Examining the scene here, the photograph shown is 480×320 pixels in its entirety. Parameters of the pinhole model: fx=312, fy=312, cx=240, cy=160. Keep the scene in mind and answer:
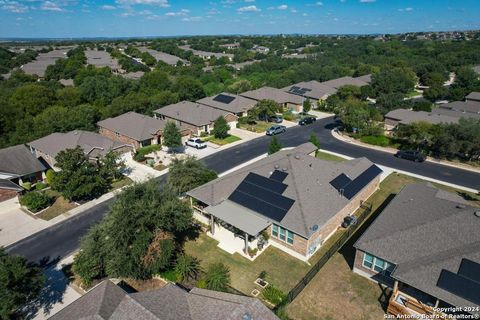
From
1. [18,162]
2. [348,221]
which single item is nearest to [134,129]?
[18,162]

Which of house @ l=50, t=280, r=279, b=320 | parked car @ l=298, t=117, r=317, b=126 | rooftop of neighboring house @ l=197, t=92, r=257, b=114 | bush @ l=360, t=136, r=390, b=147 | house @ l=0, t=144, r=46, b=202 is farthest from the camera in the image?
rooftop of neighboring house @ l=197, t=92, r=257, b=114

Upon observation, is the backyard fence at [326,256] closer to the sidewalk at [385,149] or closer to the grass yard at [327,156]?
the grass yard at [327,156]

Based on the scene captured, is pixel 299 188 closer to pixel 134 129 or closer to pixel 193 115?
pixel 134 129

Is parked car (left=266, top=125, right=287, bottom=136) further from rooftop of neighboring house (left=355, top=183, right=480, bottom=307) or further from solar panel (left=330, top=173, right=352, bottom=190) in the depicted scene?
rooftop of neighboring house (left=355, top=183, right=480, bottom=307)

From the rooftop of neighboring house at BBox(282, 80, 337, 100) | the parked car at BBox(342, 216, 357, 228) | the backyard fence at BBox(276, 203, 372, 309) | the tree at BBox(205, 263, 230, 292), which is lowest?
the backyard fence at BBox(276, 203, 372, 309)

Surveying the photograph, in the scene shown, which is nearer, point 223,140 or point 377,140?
point 377,140

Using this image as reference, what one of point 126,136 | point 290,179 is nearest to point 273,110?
point 126,136

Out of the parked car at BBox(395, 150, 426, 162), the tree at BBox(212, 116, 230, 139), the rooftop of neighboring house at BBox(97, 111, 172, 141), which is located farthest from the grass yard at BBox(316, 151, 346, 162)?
the rooftop of neighboring house at BBox(97, 111, 172, 141)
